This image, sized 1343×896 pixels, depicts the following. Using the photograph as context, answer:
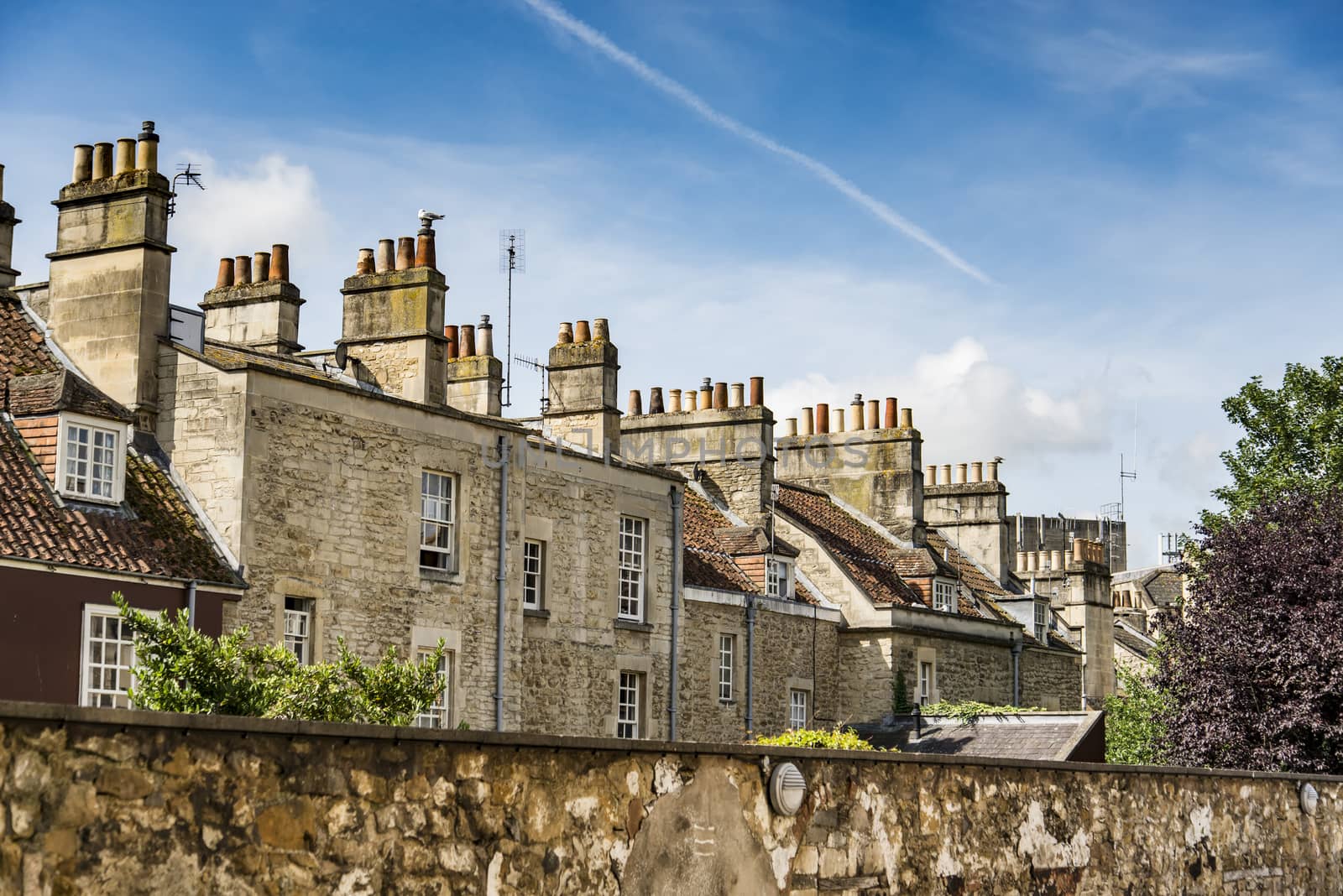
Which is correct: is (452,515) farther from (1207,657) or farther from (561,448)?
(1207,657)

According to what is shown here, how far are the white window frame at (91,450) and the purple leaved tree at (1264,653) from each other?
799 inches

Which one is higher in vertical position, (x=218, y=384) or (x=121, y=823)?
(x=218, y=384)

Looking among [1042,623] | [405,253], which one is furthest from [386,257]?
[1042,623]

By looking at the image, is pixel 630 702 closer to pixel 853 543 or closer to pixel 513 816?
pixel 853 543

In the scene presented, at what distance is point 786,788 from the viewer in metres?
10.7

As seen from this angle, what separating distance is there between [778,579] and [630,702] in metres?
7.23

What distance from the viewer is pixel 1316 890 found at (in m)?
18.1

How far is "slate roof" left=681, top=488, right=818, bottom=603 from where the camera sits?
1341 inches

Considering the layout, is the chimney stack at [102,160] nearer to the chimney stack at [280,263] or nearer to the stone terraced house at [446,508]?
the stone terraced house at [446,508]

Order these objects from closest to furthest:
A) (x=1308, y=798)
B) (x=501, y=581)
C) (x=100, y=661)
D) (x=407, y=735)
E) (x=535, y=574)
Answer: (x=407, y=735) < (x=1308, y=798) < (x=100, y=661) < (x=501, y=581) < (x=535, y=574)

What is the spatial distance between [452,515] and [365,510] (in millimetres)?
2032

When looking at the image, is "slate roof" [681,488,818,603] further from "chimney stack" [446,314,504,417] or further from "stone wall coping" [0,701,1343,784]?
"stone wall coping" [0,701,1343,784]

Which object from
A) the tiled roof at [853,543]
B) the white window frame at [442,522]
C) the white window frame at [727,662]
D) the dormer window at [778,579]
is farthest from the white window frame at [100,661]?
the tiled roof at [853,543]

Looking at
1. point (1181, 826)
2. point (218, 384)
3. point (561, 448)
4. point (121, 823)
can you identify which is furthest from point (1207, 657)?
point (121, 823)
